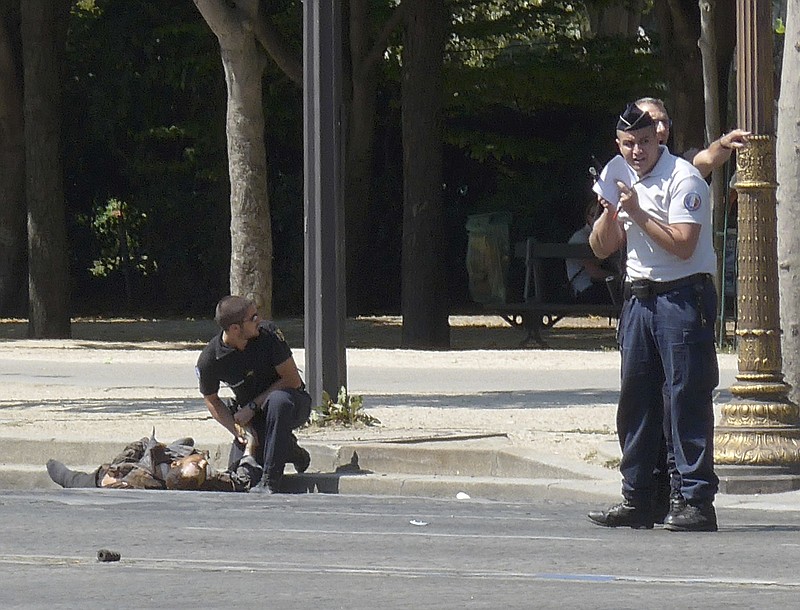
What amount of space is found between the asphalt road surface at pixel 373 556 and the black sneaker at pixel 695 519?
47mm

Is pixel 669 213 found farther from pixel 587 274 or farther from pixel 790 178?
pixel 587 274

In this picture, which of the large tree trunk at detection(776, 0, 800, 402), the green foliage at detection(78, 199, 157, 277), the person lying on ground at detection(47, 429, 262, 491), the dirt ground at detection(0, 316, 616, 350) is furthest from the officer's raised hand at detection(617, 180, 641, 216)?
the green foliage at detection(78, 199, 157, 277)

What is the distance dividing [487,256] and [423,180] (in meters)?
3.57

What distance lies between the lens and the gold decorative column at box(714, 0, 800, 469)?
30.3 ft

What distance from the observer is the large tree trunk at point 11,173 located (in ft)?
76.7

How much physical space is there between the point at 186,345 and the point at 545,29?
918cm

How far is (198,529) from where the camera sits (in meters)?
8.34

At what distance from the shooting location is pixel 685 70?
21.0m

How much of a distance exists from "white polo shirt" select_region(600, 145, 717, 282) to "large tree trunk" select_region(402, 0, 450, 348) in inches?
493

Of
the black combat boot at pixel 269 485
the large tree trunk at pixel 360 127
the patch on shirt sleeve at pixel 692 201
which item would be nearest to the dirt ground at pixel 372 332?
the large tree trunk at pixel 360 127

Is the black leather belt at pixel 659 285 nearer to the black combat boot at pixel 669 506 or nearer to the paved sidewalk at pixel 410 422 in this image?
the black combat boot at pixel 669 506

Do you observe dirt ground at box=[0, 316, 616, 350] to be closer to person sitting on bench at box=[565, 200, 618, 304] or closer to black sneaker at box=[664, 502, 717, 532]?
person sitting on bench at box=[565, 200, 618, 304]

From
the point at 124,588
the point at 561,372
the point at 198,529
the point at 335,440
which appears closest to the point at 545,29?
the point at 561,372

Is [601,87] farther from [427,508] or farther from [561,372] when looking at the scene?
[427,508]
